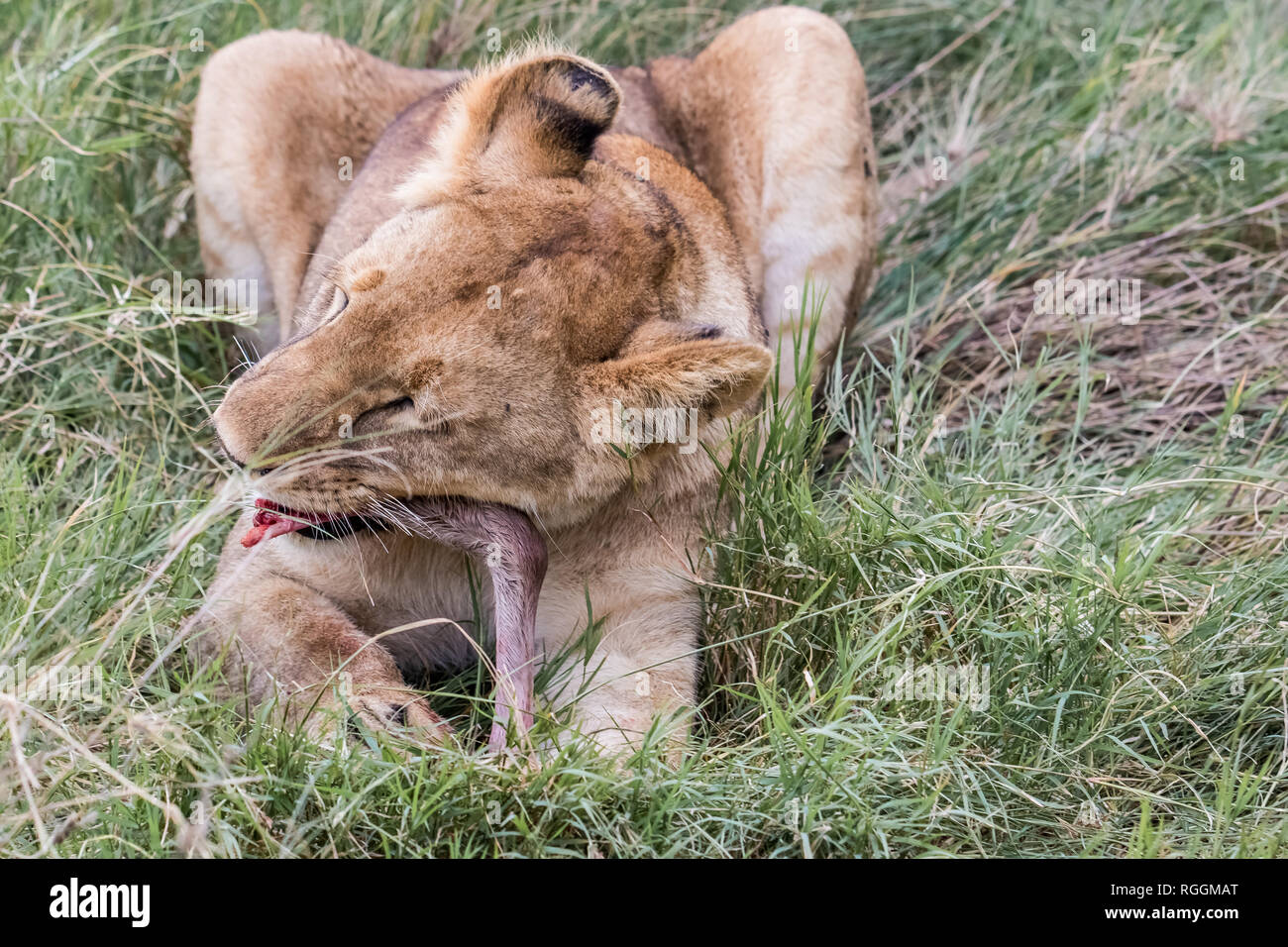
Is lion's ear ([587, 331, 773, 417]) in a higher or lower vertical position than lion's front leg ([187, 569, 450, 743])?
higher

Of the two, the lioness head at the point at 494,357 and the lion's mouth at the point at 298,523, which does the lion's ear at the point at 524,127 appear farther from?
the lion's mouth at the point at 298,523

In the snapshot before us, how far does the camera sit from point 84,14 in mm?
4965

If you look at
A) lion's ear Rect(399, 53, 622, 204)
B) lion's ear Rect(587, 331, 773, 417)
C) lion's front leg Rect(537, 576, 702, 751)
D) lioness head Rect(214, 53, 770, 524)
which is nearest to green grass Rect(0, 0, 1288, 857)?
lion's front leg Rect(537, 576, 702, 751)

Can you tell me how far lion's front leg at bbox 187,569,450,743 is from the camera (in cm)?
282

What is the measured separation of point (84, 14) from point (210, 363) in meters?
1.48

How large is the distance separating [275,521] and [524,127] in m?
1.02

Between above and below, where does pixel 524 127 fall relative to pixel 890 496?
above

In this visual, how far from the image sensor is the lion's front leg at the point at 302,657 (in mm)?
2822

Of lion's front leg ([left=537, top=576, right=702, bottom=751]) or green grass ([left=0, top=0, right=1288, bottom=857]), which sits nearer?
green grass ([left=0, top=0, right=1288, bottom=857])

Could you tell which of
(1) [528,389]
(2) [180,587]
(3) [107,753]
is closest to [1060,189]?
(1) [528,389]

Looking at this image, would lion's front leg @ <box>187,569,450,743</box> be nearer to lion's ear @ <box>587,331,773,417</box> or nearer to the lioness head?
the lioness head

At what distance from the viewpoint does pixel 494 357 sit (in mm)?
2775

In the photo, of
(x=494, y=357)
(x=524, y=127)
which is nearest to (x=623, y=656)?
(x=494, y=357)

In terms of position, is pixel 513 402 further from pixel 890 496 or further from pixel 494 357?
pixel 890 496
